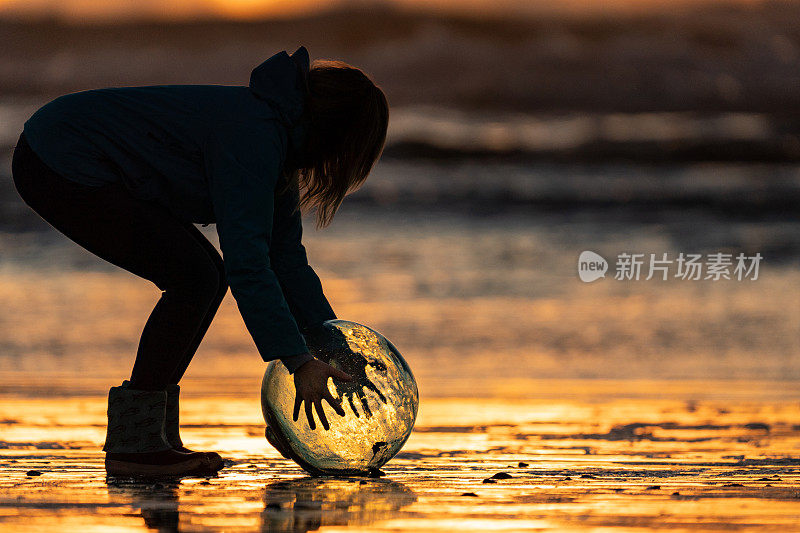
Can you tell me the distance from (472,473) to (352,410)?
601 millimetres

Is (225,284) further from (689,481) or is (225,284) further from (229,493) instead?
(689,481)

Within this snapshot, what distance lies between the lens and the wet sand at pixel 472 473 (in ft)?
14.2

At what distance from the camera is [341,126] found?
5.18 m

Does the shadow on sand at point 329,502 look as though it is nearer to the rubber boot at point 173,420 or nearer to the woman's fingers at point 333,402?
the woman's fingers at point 333,402

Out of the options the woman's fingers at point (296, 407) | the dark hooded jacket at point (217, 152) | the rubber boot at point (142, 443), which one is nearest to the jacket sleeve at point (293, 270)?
the dark hooded jacket at point (217, 152)

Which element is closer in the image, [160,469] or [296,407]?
[296,407]

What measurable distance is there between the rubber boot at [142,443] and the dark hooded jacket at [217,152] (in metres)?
0.65

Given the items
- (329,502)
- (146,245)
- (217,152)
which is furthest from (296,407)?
(217,152)

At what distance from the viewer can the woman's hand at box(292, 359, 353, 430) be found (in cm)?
502

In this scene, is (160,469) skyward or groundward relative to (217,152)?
groundward

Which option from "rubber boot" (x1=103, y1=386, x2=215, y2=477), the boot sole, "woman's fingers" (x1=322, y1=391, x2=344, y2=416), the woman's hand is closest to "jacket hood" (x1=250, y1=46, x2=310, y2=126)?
the woman's hand

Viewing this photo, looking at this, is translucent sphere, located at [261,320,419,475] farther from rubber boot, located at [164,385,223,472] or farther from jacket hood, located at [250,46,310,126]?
jacket hood, located at [250,46,310,126]

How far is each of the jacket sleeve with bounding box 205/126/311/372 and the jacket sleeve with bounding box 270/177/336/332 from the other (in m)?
0.69

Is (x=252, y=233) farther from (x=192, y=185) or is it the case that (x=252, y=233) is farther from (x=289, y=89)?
(x=289, y=89)
